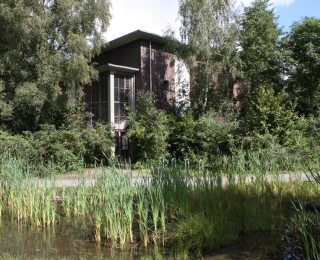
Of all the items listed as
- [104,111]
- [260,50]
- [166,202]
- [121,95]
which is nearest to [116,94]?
[121,95]

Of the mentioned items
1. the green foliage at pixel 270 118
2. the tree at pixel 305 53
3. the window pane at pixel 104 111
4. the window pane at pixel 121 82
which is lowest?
Answer: the green foliage at pixel 270 118

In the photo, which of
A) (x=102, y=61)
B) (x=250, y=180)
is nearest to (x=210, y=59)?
(x=102, y=61)

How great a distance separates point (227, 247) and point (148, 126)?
35.5 ft

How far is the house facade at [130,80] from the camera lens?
17.6 meters

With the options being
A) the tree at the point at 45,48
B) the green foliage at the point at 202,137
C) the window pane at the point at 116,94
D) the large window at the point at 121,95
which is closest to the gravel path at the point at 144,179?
the green foliage at the point at 202,137

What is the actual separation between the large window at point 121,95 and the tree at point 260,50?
7.91m

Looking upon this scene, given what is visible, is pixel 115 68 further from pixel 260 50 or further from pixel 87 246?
pixel 87 246

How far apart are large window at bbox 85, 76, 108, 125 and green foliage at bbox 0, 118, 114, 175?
3183 mm

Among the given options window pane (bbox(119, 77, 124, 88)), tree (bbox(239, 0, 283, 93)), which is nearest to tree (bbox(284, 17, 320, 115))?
tree (bbox(239, 0, 283, 93))

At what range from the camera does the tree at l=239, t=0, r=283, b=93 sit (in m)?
20.6

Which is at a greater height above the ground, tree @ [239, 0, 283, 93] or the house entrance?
tree @ [239, 0, 283, 93]

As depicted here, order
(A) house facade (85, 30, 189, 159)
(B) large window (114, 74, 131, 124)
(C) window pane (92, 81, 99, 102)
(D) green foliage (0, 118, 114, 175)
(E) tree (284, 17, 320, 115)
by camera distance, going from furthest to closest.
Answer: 1. (E) tree (284, 17, 320, 115)
2. (C) window pane (92, 81, 99, 102)
3. (B) large window (114, 74, 131, 124)
4. (A) house facade (85, 30, 189, 159)
5. (D) green foliage (0, 118, 114, 175)

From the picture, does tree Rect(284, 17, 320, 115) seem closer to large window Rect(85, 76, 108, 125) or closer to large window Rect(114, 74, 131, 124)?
large window Rect(114, 74, 131, 124)

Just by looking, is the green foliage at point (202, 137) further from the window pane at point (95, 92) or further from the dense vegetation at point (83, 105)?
the window pane at point (95, 92)
